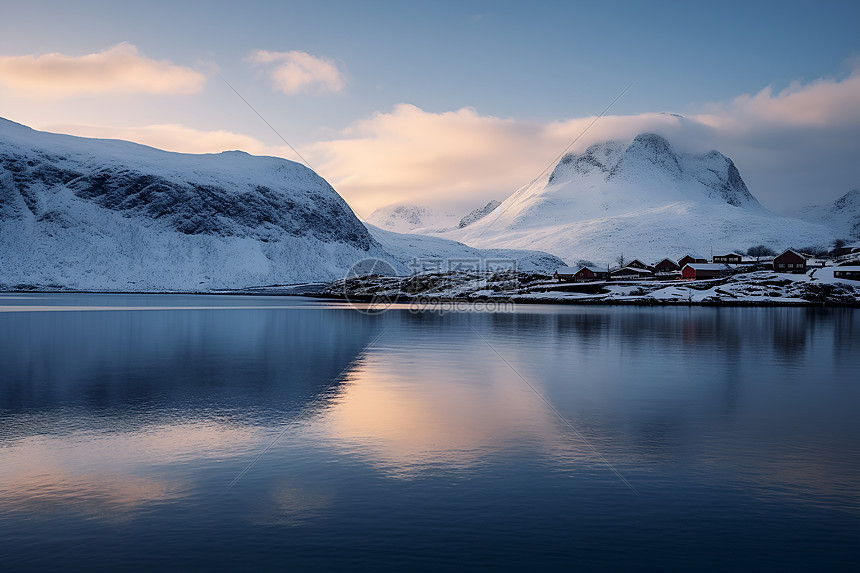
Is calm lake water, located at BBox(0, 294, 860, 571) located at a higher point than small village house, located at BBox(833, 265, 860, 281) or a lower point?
lower

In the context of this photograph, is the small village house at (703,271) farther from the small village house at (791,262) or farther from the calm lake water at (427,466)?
the calm lake water at (427,466)

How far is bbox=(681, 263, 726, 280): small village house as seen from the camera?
172 m

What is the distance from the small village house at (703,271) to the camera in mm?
172125

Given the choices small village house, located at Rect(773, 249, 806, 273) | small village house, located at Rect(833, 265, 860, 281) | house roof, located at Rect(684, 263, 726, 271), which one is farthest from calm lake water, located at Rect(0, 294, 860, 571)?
house roof, located at Rect(684, 263, 726, 271)

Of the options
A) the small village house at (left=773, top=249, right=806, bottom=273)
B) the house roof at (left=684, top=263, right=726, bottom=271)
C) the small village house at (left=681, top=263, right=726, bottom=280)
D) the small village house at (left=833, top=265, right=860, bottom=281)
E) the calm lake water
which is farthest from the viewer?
the house roof at (left=684, top=263, right=726, bottom=271)

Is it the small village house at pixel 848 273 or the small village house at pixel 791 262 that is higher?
the small village house at pixel 791 262

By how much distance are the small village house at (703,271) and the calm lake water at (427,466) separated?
5533 inches

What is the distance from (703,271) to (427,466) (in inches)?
6736

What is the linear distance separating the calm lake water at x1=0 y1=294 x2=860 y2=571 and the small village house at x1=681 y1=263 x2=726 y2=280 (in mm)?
140538

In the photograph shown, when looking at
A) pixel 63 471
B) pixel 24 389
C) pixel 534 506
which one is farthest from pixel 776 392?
pixel 24 389

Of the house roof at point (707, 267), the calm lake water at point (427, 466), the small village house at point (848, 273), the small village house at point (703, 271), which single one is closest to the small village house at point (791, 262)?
the small village house at point (848, 273)

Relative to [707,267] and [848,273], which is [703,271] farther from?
[848,273]

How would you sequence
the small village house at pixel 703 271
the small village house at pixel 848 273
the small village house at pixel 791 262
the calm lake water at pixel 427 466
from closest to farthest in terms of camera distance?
the calm lake water at pixel 427 466, the small village house at pixel 848 273, the small village house at pixel 791 262, the small village house at pixel 703 271

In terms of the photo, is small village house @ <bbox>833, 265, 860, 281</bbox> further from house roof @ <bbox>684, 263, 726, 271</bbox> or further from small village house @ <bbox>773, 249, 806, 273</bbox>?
house roof @ <bbox>684, 263, 726, 271</bbox>
